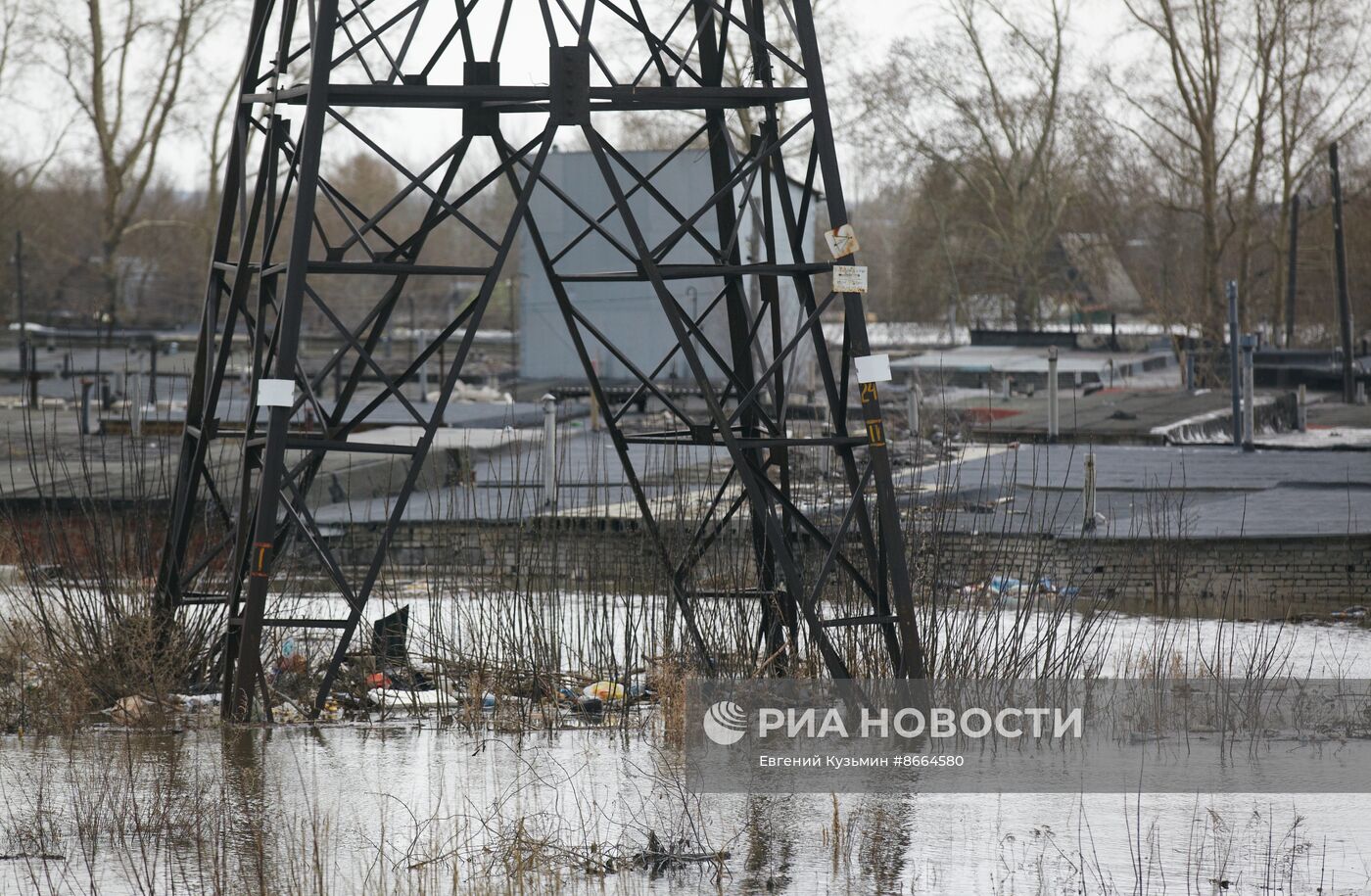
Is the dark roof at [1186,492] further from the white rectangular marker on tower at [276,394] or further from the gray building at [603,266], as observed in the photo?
the gray building at [603,266]

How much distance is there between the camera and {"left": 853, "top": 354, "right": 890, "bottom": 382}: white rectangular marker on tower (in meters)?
8.34

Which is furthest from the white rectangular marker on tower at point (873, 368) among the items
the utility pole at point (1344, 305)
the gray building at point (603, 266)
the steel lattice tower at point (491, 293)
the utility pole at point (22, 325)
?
the gray building at point (603, 266)

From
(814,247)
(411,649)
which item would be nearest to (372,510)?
(411,649)

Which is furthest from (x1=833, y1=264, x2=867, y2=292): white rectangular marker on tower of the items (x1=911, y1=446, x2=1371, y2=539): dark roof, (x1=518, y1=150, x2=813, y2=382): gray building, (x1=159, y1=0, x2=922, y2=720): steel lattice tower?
(x1=518, y1=150, x2=813, y2=382): gray building

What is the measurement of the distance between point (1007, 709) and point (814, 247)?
44174 millimetres

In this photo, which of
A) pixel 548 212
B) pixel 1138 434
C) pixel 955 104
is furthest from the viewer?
pixel 955 104

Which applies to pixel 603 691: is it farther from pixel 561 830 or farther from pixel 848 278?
pixel 848 278

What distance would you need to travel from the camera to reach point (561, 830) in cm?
684

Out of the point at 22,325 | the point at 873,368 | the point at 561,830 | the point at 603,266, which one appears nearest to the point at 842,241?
the point at 873,368

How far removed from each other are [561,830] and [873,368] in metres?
2.94

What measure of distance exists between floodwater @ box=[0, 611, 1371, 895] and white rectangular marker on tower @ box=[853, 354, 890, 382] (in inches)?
84.4

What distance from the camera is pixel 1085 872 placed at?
20.5 ft

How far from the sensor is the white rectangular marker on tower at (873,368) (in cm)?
834

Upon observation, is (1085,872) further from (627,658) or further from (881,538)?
(627,658)
